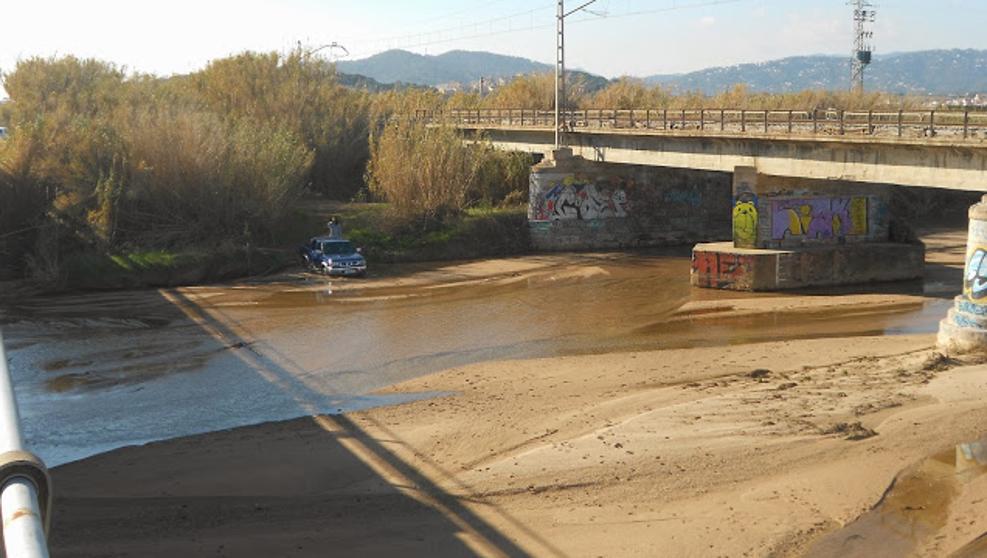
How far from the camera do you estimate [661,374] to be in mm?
23625

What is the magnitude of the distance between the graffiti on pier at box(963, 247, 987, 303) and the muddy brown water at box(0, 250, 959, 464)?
18.2 feet

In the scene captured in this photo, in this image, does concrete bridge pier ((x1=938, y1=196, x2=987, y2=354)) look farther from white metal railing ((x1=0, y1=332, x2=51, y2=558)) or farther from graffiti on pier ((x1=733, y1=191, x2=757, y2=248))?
white metal railing ((x1=0, y1=332, x2=51, y2=558))

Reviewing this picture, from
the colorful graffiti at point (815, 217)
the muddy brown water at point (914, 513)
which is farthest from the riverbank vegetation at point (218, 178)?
the muddy brown water at point (914, 513)

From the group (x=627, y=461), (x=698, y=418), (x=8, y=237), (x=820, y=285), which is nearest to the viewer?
(x=627, y=461)

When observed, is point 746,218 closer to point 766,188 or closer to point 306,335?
point 766,188

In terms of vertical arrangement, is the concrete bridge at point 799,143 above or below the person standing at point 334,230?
above

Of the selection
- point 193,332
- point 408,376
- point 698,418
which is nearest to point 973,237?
point 698,418

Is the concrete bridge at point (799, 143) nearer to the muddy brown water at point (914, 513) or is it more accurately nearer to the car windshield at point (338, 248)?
the car windshield at point (338, 248)

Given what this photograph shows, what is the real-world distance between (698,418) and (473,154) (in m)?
33.2

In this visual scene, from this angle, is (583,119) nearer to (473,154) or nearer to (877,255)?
(473,154)

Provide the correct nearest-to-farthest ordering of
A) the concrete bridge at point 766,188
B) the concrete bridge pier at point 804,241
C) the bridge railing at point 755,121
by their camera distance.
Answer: the concrete bridge at point 766,188, the bridge railing at point 755,121, the concrete bridge pier at point 804,241

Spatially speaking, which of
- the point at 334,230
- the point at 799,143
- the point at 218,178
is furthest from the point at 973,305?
the point at 218,178

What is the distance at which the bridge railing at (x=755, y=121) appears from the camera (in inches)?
1225

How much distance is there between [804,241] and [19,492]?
3557 cm
